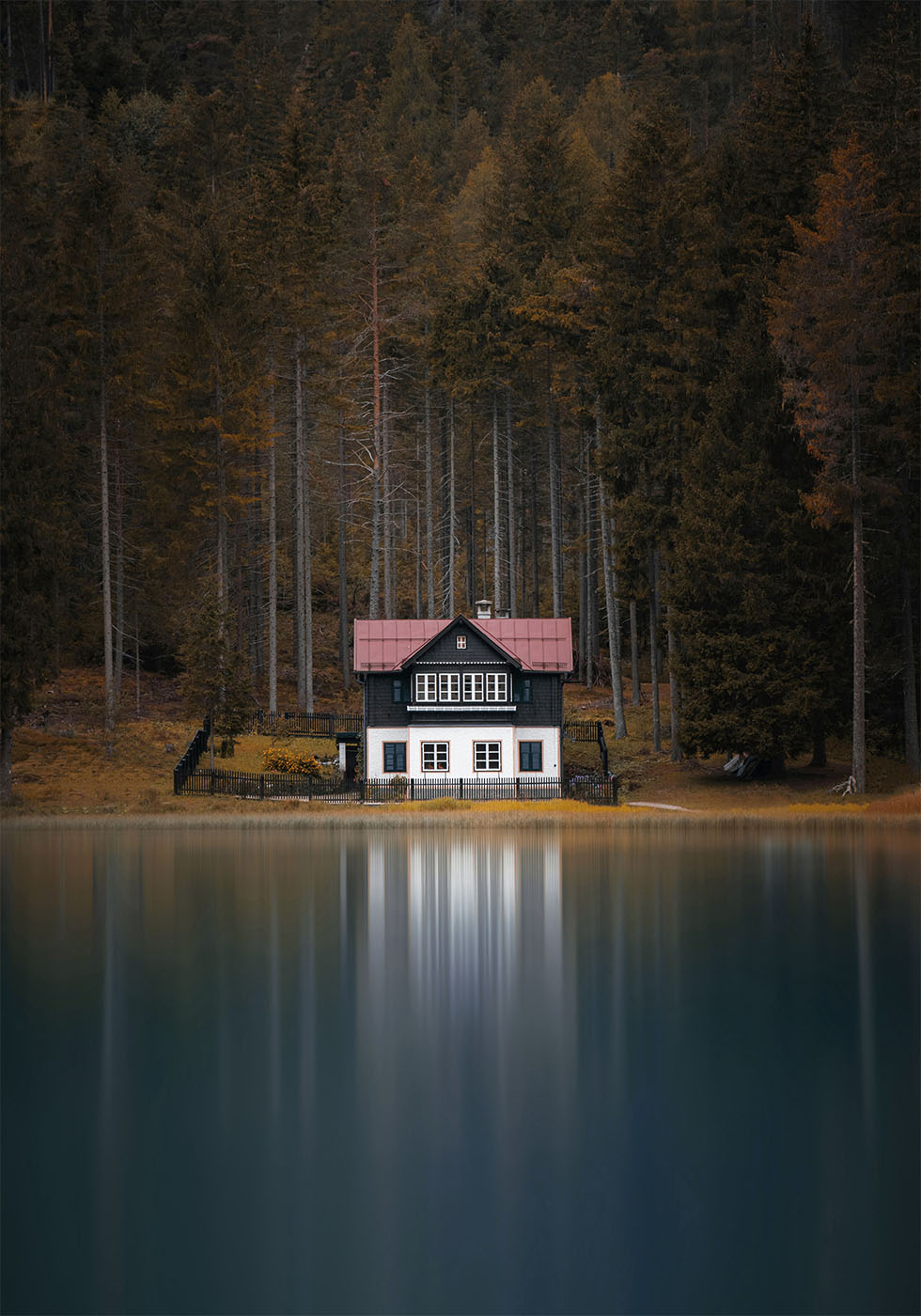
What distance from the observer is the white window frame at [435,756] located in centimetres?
4900

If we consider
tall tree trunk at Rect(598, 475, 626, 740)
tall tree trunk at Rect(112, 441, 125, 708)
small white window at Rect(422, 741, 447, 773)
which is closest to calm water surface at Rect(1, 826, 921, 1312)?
small white window at Rect(422, 741, 447, 773)

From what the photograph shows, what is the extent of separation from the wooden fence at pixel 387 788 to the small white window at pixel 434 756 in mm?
580

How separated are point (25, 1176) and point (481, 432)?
210 ft

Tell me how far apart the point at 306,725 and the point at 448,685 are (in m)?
8.02

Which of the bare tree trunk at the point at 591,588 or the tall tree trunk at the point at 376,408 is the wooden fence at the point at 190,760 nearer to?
the tall tree trunk at the point at 376,408

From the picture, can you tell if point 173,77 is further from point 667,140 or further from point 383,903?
point 383,903

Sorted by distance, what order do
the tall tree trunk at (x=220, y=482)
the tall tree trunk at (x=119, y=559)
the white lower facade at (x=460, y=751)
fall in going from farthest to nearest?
the tall tree trunk at (x=220, y=482) → the tall tree trunk at (x=119, y=559) → the white lower facade at (x=460, y=751)

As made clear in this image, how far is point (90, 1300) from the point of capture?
1023cm

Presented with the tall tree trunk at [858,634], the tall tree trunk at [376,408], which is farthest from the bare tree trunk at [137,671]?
the tall tree trunk at [858,634]

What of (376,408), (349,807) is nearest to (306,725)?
(349,807)

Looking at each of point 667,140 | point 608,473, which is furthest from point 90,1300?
point 667,140

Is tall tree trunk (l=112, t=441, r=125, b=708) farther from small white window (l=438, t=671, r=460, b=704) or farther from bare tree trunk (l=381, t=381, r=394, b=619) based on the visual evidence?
small white window (l=438, t=671, r=460, b=704)

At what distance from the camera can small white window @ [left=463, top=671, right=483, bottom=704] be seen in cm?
4950

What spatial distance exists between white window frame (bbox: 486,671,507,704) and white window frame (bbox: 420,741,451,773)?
2.38 metres
